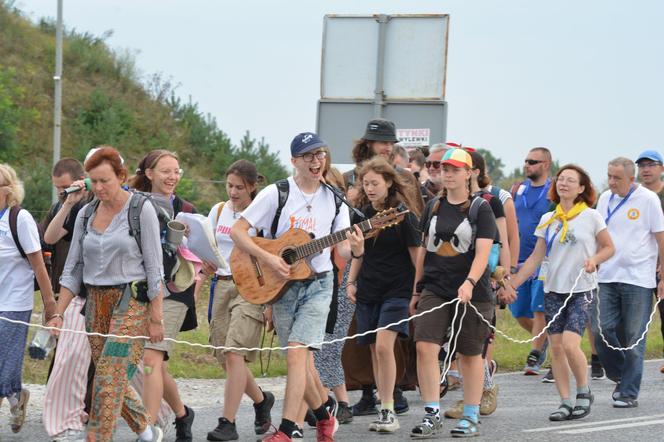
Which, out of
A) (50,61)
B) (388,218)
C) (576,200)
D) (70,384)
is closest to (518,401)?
(576,200)

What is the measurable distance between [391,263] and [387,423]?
116cm

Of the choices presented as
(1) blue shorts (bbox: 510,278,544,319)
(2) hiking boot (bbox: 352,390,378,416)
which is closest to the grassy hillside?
(1) blue shorts (bbox: 510,278,544,319)

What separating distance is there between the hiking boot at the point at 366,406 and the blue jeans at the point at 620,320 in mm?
2023

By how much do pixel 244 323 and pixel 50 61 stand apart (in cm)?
3340

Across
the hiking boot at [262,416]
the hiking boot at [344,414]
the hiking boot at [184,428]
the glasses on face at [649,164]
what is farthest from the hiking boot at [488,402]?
the glasses on face at [649,164]

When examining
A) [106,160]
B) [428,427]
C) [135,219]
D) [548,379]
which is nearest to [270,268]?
[135,219]

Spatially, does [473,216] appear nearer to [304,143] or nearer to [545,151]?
[304,143]

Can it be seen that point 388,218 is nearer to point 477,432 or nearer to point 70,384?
point 477,432

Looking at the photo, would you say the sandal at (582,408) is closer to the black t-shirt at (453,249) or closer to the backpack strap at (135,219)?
the black t-shirt at (453,249)

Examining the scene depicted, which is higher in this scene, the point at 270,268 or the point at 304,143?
the point at 304,143

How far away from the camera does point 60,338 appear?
8.53 m

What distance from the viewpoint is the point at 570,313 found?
10000 mm

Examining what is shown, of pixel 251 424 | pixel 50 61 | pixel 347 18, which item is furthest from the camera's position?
pixel 50 61

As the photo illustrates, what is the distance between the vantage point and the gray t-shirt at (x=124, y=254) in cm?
790
